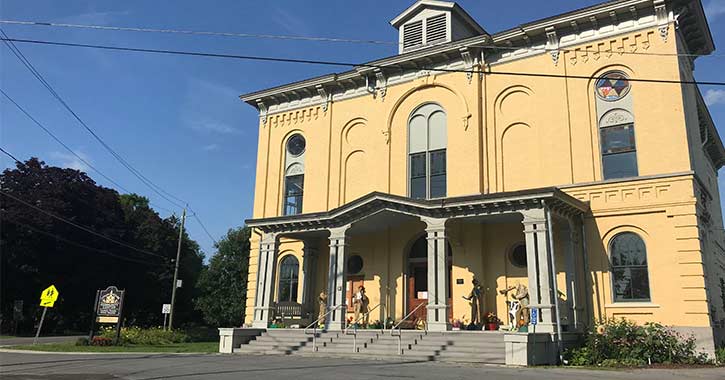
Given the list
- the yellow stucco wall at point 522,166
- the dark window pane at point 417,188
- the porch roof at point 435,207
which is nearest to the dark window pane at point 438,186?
the dark window pane at point 417,188

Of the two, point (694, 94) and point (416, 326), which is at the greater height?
point (694, 94)

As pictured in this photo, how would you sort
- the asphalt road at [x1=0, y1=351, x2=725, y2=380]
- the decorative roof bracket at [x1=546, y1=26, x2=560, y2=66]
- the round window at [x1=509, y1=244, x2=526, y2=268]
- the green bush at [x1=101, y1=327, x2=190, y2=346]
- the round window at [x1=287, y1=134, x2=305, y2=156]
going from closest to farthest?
the asphalt road at [x1=0, y1=351, x2=725, y2=380] → the round window at [x1=509, y1=244, x2=526, y2=268] → the decorative roof bracket at [x1=546, y1=26, x2=560, y2=66] → the green bush at [x1=101, y1=327, x2=190, y2=346] → the round window at [x1=287, y1=134, x2=305, y2=156]

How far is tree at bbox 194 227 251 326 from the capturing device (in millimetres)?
43562

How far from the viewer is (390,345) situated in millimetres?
17125

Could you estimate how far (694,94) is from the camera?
21.4 metres

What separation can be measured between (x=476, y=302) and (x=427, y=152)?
6472 mm

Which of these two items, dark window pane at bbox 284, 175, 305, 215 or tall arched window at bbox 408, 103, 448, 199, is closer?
tall arched window at bbox 408, 103, 448, 199

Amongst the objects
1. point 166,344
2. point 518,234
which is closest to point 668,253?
point 518,234

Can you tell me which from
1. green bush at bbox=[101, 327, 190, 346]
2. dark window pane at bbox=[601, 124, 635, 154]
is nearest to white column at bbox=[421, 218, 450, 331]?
dark window pane at bbox=[601, 124, 635, 154]

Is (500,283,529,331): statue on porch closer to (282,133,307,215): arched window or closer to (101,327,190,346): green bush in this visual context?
(282,133,307,215): arched window

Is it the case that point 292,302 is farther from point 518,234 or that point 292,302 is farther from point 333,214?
point 518,234

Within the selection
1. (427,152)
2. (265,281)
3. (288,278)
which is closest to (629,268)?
(427,152)

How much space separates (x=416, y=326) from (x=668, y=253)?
8541mm

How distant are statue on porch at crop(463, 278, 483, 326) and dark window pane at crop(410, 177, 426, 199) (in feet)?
15.1
